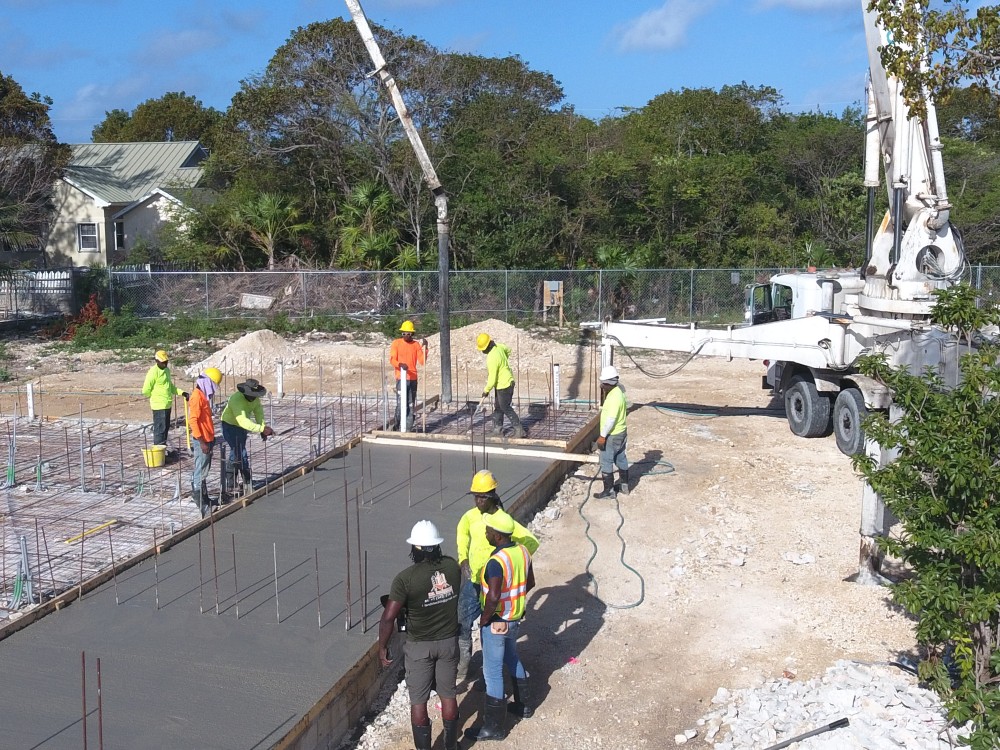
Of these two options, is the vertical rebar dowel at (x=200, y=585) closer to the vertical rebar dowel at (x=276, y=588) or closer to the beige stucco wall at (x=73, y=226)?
the vertical rebar dowel at (x=276, y=588)

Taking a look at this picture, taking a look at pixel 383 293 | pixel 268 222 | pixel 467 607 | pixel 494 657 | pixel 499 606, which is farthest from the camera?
pixel 268 222

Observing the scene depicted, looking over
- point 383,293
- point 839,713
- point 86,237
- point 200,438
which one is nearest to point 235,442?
point 200,438

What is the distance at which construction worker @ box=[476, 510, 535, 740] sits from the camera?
21.2 ft

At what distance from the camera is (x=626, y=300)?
28594mm

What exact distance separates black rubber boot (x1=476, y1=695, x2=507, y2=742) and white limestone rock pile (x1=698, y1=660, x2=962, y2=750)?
1364 mm

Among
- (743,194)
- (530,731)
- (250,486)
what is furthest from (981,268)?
(530,731)

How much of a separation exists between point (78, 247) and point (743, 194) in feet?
79.0

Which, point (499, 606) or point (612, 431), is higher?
point (612, 431)

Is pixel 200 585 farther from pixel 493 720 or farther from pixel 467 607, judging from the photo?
pixel 493 720

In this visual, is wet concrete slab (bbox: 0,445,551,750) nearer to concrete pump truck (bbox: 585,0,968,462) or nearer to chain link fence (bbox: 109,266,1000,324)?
concrete pump truck (bbox: 585,0,968,462)

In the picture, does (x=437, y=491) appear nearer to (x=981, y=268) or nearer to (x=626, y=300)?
(x=626, y=300)

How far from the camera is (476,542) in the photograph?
6.96 m

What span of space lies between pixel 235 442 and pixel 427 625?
220 inches

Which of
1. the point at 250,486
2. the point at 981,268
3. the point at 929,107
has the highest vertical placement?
the point at 929,107
